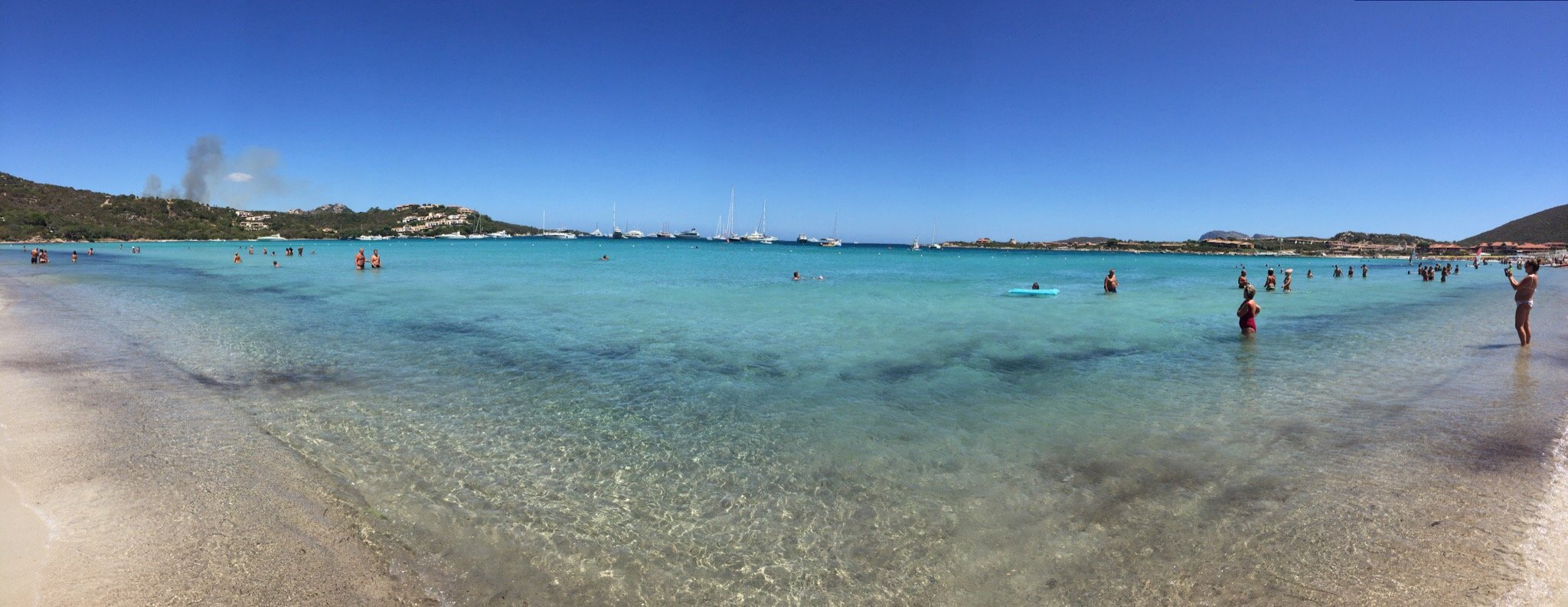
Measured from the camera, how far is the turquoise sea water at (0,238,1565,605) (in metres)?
4.59

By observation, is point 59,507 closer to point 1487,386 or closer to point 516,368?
point 516,368

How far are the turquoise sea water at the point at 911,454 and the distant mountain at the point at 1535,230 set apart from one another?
182473 millimetres

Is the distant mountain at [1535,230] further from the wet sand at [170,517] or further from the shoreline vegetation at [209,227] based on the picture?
the wet sand at [170,517]

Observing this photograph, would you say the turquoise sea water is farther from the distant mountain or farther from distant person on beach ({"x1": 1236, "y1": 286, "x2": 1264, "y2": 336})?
the distant mountain

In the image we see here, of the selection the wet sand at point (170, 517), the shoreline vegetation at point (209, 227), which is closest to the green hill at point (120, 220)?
the shoreline vegetation at point (209, 227)

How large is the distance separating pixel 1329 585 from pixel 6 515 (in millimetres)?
9773

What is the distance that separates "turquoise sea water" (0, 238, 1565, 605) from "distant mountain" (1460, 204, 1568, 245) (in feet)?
599

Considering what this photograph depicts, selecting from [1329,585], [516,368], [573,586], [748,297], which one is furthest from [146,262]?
[1329,585]

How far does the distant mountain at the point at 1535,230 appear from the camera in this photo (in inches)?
5217

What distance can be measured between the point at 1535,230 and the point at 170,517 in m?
227

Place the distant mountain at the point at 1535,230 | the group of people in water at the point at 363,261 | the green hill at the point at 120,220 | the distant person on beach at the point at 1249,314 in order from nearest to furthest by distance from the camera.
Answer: the distant person on beach at the point at 1249,314
the group of people in water at the point at 363,261
the green hill at the point at 120,220
the distant mountain at the point at 1535,230

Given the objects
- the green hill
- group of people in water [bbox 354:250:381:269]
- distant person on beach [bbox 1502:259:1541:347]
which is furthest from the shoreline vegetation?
distant person on beach [bbox 1502:259:1541:347]

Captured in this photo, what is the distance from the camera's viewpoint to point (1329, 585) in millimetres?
4434

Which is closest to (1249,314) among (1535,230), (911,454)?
(911,454)
